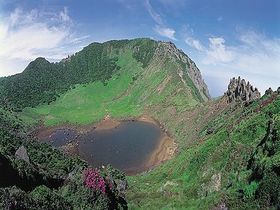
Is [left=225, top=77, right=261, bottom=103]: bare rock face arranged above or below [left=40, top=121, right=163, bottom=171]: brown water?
above

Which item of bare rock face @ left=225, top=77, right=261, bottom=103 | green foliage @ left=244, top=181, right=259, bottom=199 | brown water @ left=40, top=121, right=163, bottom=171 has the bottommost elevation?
brown water @ left=40, top=121, right=163, bottom=171

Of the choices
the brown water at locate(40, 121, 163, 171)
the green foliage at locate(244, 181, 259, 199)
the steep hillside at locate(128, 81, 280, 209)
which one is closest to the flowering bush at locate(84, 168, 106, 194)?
the steep hillside at locate(128, 81, 280, 209)

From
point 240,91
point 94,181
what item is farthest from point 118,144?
point 94,181

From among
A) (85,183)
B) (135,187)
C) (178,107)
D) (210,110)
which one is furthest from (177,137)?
(85,183)

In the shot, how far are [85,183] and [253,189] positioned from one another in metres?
19.9

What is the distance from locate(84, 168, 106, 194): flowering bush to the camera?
4941 cm

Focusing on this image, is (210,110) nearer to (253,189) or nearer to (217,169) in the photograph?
(217,169)

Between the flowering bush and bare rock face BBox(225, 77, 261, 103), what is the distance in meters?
73.2

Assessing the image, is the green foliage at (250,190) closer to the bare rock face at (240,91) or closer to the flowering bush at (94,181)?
the flowering bush at (94,181)

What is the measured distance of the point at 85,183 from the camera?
4903cm

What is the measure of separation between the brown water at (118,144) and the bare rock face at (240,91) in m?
36.7

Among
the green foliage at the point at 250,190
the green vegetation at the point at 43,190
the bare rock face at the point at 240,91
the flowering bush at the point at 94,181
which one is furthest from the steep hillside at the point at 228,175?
the bare rock face at the point at 240,91

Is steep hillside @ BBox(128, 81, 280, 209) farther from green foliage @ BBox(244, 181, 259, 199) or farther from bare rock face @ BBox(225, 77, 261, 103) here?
bare rock face @ BBox(225, 77, 261, 103)

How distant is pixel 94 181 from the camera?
50.4 m
